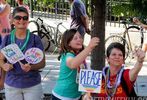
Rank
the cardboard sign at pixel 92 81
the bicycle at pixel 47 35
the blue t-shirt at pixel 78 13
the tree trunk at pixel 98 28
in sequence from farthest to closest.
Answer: the bicycle at pixel 47 35, the blue t-shirt at pixel 78 13, the tree trunk at pixel 98 28, the cardboard sign at pixel 92 81

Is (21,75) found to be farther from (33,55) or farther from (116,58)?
(116,58)

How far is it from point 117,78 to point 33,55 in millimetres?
925

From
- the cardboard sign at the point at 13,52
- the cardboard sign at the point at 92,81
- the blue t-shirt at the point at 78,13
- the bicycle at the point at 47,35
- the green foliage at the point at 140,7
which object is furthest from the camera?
the bicycle at the point at 47,35

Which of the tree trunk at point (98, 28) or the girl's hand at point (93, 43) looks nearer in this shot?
the girl's hand at point (93, 43)

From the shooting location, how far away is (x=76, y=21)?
7.85 m

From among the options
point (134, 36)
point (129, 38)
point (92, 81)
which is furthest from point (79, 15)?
point (92, 81)

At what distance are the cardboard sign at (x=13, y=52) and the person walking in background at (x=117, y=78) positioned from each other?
0.87 m

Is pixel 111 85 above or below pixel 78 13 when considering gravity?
below

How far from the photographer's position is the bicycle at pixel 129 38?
33.2 ft

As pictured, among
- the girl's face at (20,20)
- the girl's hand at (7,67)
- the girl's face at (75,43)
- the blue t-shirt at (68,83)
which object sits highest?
the girl's face at (20,20)

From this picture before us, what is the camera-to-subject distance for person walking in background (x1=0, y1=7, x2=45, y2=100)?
14.2 ft

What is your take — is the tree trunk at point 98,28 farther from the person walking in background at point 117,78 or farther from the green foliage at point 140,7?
the person walking in background at point 117,78

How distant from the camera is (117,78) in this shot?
3.87 m

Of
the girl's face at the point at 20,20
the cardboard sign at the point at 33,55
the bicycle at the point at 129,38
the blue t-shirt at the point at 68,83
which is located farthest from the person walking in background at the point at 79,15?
the blue t-shirt at the point at 68,83
